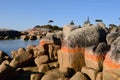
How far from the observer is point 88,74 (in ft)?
61.8

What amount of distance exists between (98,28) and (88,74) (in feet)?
15.0

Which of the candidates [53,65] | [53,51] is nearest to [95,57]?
[53,65]

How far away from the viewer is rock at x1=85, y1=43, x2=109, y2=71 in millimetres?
19297

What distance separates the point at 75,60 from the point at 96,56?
1950 mm

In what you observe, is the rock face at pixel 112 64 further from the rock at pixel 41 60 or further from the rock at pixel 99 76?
the rock at pixel 41 60

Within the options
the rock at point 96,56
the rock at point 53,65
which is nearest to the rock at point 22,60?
the rock at point 53,65

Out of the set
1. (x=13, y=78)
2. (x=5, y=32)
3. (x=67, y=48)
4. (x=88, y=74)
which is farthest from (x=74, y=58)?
(x=5, y=32)

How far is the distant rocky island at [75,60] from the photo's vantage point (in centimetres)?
1798

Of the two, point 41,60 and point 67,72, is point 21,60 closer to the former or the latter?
point 41,60

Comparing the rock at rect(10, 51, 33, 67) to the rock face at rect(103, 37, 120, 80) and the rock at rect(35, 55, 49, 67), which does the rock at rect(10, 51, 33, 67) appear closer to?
the rock at rect(35, 55, 49, 67)

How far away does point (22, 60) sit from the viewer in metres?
24.0

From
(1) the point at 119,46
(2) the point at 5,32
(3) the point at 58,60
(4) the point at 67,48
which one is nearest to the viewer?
(1) the point at 119,46

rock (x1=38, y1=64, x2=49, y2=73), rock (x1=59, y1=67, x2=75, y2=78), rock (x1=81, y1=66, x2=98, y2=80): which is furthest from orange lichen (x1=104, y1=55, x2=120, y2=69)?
rock (x1=38, y1=64, x2=49, y2=73)

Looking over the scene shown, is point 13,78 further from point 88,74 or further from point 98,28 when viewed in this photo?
point 98,28
